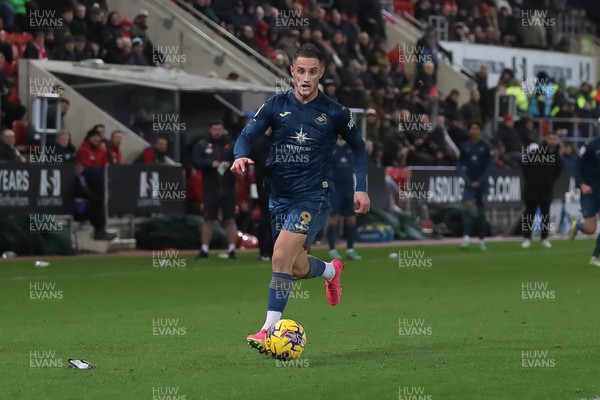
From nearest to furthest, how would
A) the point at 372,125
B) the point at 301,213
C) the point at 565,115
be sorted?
the point at 301,213 → the point at 372,125 → the point at 565,115

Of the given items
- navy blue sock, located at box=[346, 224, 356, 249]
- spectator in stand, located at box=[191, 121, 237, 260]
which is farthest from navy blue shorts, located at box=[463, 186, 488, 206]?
spectator in stand, located at box=[191, 121, 237, 260]

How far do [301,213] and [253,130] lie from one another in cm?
76

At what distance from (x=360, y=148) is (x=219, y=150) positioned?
1166cm

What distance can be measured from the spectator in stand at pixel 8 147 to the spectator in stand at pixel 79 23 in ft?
16.1

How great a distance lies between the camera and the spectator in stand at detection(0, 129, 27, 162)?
23.5 metres

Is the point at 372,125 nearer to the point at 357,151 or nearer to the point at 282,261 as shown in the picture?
the point at 357,151

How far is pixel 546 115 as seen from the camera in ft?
131

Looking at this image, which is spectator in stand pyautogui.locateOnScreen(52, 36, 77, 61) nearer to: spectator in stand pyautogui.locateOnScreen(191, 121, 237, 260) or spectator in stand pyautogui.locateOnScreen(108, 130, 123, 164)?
spectator in stand pyautogui.locateOnScreen(108, 130, 123, 164)

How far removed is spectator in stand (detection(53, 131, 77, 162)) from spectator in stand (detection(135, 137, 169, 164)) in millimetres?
2220

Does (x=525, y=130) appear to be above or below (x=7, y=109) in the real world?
below

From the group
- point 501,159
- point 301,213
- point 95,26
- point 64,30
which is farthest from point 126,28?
point 301,213

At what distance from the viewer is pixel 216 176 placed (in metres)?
22.8

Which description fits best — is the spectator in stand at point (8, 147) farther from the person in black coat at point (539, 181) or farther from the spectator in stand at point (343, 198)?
the person in black coat at point (539, 181)

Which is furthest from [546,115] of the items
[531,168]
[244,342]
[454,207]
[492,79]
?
[244,342]
